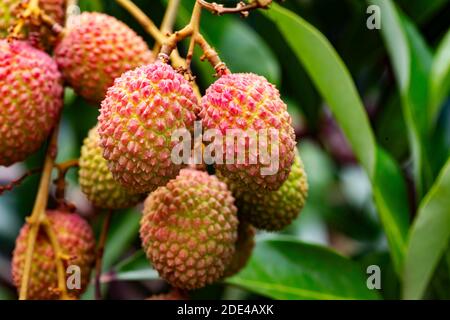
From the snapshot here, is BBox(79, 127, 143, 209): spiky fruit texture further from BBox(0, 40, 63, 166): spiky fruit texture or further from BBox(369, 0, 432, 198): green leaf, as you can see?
BBox(369, 0, 432, 198): green leaf

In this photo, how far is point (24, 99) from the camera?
2.87 ft

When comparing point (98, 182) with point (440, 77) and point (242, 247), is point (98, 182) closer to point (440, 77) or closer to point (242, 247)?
point (242, 247)

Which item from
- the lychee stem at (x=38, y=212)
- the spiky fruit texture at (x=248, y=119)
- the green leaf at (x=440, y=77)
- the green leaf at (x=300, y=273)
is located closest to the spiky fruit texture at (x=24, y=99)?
the lychee stem at (x=38, y=212)

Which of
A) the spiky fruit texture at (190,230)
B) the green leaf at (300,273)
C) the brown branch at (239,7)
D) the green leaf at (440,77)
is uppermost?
the brown branch at (239,7)

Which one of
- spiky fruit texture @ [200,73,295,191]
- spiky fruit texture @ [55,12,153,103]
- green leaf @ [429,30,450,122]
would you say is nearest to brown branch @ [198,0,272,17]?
spiky fruit texture @ [200,73,295,191]

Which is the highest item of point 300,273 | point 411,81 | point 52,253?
point 411,81

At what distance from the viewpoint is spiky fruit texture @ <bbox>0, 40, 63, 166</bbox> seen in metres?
0.86

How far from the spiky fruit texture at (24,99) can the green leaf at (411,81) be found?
0.56 m

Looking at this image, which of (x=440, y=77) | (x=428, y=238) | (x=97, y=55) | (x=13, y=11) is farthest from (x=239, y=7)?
(x=440, y=77)

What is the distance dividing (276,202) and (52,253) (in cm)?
29

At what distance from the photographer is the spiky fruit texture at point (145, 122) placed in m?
0.72

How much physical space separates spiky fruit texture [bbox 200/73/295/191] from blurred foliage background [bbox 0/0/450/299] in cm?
28

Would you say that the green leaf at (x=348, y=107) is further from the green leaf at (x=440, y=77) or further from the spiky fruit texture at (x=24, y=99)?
the spiky fruit texture at (x=24, y=99)
